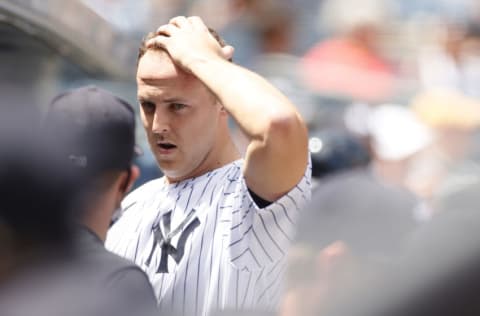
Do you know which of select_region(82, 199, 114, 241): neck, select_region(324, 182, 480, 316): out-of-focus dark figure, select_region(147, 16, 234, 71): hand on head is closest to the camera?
select_region(324, 182, 480, 316): out-of-focus dark figure

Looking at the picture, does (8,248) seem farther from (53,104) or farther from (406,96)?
(406,96)

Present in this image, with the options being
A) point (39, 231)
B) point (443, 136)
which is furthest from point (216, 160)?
point (443, 136)

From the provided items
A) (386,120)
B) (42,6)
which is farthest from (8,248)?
(386,120)

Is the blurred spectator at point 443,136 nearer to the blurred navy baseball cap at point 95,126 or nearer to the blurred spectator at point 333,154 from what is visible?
the blurred spectator at point 333,154

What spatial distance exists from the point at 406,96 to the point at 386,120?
250 mm

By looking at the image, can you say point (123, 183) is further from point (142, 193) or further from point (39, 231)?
point (39, 231)

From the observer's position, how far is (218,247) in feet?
7.98

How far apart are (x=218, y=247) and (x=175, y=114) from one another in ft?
1.11

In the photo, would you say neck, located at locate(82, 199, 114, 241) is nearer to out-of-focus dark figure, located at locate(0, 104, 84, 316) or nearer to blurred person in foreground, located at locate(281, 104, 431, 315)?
out-of-focus dark figure, located at locate(0, 104, 84, 316)

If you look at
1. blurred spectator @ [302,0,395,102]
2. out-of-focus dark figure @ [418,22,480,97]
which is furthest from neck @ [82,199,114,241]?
Answer: out-of-focus dark figure @ [418,22,480,97]

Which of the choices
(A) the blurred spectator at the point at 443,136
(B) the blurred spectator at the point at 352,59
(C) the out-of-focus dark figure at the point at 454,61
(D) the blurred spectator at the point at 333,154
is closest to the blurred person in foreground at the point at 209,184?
(D) the blurred spectator at the point at 333,154

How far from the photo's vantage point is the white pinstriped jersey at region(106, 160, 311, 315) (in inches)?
92.5

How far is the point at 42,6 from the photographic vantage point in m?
4.24

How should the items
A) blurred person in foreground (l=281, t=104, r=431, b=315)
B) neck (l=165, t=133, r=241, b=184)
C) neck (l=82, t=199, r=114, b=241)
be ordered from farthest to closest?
neck (l=165, t=133, r=241, b=184)
neck (l=82, t=199, r=114, b=241)
blurred person in foreground (l=281, t=104, r=431, b=315)
